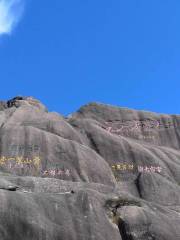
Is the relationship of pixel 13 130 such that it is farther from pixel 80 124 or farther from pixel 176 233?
pixel 176 233

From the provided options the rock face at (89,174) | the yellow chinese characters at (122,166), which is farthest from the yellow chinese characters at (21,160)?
the yellow chinese characters at (122,166)

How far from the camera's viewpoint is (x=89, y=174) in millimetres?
25531

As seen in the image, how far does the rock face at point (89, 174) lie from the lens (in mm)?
17484

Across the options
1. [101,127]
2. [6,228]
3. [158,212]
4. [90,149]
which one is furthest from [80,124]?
[6,228]

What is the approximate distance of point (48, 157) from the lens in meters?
26.1

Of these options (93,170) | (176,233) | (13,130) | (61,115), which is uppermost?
(61,115)

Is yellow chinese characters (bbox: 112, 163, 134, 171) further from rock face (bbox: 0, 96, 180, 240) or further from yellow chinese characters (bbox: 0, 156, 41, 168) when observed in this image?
yellow chinese characters (bbox: 0, 156, 41, 168)

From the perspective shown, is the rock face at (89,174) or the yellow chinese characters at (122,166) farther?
the yellow chinese characters at (122,166)

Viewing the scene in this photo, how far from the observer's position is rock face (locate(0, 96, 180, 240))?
17484 millimetres

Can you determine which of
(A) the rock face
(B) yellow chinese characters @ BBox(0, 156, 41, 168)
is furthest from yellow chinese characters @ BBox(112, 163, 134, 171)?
(B) yellow chinese characters @ BBox(0, 156, 41, 168)

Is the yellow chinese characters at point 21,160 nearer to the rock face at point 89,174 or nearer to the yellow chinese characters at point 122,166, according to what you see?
the rock face at point 89,174

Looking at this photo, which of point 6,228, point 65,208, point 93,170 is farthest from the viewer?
point 93,170

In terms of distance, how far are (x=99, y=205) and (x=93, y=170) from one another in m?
7.16

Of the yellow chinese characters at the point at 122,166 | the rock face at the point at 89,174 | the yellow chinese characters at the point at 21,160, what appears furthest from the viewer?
the yellow chinese characters at the point at 122,166
